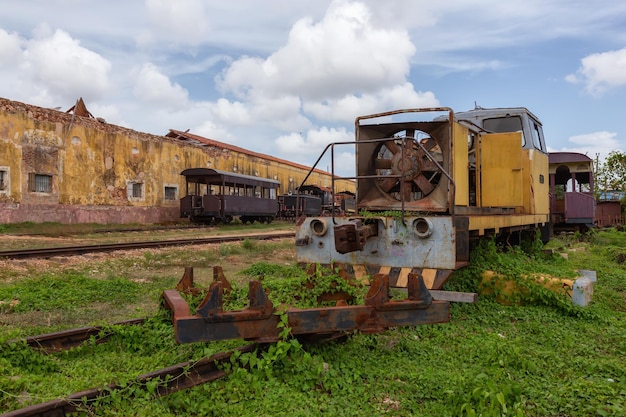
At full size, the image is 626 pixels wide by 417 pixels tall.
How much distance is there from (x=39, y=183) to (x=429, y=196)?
18383mm

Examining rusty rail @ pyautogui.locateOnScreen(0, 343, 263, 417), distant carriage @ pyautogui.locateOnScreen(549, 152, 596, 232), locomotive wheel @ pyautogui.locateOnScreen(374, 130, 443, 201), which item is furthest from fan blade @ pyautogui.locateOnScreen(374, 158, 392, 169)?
distant carriage @ pyautogui.locateOnScreen(549, 152, 596, 232)

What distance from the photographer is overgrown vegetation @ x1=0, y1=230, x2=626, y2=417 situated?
9.14 ft

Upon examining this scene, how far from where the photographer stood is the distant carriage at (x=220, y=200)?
917 inches

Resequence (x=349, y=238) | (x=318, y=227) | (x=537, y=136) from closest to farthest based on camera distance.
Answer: (x=349, y=238) → (x=318, y=227) → (x=537, y=136)

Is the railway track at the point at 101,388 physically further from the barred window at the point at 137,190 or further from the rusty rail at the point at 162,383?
the barred window at the point at 137,190

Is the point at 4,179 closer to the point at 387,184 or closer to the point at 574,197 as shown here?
the point at 387,184

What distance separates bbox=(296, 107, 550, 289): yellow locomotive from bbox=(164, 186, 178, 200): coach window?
20725 millimetres

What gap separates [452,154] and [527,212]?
2.57 metres

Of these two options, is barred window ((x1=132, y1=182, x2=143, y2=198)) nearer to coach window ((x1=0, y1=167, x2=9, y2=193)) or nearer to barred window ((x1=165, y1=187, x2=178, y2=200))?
barred window ((x1=165, y1=187, x2=178, y2=200))

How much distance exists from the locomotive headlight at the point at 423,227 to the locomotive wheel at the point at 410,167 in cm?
76

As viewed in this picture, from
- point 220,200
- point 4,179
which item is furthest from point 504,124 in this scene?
point 4,179

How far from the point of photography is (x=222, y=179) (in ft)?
78.2

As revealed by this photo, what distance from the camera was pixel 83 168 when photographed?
2080 cm

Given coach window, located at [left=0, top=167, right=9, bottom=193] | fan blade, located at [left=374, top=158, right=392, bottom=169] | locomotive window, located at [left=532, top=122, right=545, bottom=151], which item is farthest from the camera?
coach window, located at [left=0, top=167, right=9, bottom=193]
